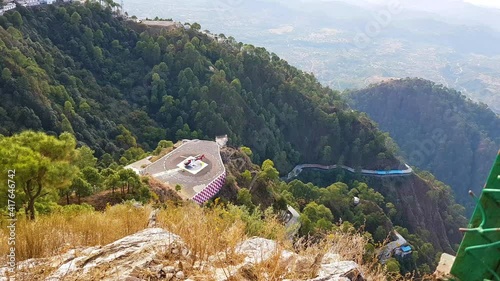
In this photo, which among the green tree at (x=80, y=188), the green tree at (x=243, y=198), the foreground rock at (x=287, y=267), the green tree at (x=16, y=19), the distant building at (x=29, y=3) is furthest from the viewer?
the distant building at (x=29, y=3)

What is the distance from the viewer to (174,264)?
4.50m

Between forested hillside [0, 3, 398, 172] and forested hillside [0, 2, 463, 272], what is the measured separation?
0.11m

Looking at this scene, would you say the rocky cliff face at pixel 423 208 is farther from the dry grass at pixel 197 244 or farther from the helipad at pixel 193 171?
the dry grass at pixel 197 244

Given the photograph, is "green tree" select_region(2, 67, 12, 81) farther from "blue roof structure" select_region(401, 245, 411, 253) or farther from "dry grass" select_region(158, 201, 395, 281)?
"blue roof structure" select_region(401, 245, 411, 253)

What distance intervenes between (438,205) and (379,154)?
8.97 m

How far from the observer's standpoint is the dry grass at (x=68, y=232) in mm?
4961

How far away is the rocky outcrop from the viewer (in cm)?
423

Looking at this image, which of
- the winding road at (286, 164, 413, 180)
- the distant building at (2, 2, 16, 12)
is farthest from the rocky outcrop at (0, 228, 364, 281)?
the winding road at (286, 164, 413, 180)

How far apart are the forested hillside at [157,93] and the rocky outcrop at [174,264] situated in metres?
23.0

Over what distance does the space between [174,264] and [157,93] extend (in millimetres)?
37181

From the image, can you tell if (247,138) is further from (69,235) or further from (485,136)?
(485,136)

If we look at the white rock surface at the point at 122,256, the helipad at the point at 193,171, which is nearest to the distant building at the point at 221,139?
the helipad at the point at 193,171

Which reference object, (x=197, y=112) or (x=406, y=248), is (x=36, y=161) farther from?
(x=197, y=112)

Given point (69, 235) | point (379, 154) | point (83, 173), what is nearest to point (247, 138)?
point (379, 154)
